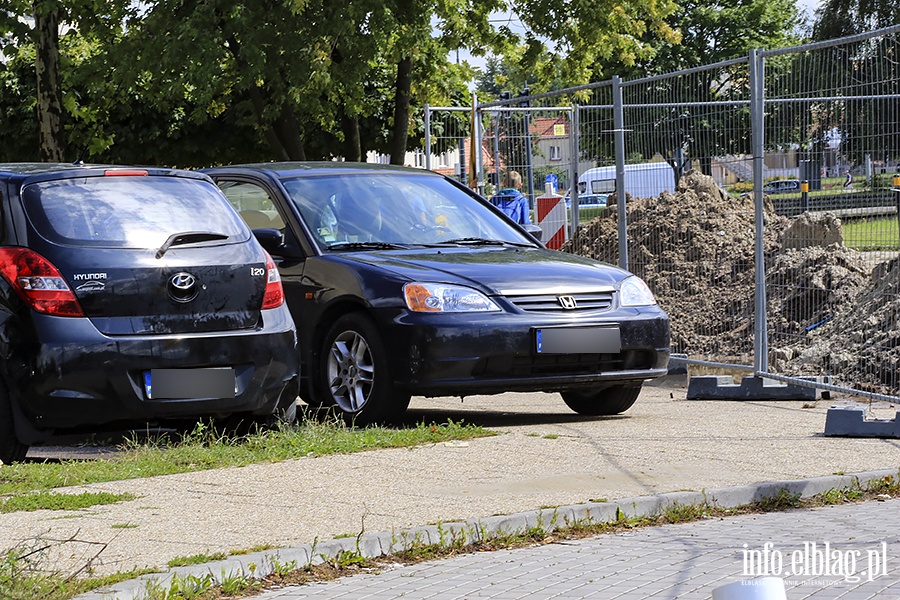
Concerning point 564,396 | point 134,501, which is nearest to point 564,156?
point 564,396

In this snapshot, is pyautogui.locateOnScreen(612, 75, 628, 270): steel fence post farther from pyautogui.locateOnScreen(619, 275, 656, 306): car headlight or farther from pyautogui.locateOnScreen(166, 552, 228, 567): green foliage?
pyautogui.locateOnScreen(166, 552, 228, 567): green foliage

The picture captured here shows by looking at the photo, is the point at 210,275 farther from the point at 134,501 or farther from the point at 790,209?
the point at 790,209

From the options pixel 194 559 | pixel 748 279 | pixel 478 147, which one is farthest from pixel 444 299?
pixel 478 147

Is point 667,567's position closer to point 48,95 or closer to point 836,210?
point 836,210

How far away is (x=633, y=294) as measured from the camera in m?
9.70

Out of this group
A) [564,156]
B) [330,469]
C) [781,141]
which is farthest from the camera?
[564,156]

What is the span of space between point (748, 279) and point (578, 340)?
533 centimetres

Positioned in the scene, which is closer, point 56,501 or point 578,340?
point 56,501

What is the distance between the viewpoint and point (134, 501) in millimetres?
6691

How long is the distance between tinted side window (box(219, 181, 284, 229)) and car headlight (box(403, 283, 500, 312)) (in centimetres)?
156

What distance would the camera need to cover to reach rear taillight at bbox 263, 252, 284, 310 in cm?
858

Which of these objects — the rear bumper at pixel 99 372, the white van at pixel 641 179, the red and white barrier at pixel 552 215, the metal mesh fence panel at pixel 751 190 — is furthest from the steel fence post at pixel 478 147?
the rear bumper at pixel 99 372

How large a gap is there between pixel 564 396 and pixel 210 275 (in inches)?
126

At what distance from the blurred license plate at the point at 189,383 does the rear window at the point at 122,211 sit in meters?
0.75
